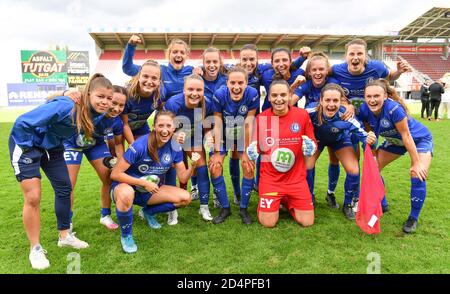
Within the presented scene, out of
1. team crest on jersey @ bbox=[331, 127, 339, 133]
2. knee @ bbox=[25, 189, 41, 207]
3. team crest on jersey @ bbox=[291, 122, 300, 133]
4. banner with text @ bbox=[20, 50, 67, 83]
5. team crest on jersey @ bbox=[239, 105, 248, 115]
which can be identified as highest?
banner with text @ bbox=[20, 50, 67, 83]

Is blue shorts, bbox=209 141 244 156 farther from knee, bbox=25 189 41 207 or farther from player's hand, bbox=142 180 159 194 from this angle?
knee, bbox=25 189 41 207

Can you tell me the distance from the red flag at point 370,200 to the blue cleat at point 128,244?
2137 mm

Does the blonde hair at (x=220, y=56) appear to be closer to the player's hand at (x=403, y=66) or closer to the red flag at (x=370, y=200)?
the red flag at (x=370, y=200)

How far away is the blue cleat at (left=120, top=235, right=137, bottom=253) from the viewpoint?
3072mm

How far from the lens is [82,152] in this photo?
3.51 m

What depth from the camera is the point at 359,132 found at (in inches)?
140

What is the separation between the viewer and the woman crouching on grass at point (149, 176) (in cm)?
313

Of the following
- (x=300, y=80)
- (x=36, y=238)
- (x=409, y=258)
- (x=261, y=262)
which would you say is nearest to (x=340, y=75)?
(x=300, y=80)

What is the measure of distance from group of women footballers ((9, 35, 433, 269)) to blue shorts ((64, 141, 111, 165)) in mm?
10

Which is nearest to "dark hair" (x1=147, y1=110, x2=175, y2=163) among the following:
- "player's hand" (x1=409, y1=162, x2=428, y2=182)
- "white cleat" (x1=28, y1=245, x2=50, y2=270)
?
"white cleat" (x1=28, y1=245, x2=50, y2=270)

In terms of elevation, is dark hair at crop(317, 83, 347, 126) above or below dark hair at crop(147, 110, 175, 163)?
above
